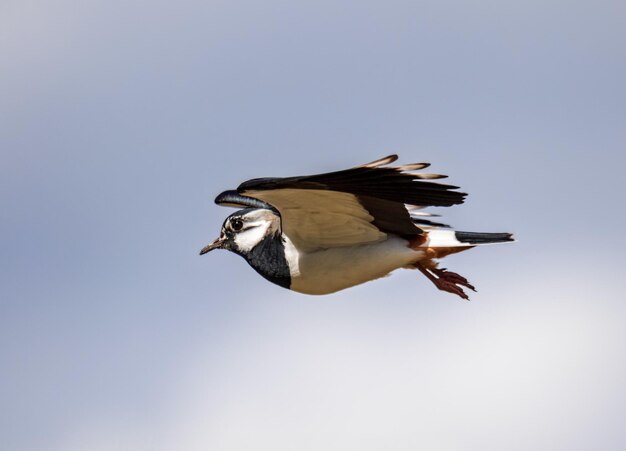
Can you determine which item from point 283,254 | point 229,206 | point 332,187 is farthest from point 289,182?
point 229,206

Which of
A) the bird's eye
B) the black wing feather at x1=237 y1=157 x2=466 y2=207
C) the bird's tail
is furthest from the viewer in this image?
the bird's eye

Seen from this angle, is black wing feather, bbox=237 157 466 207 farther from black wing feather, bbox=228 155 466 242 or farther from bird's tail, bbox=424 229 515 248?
bird's tail, bbox=424 229 515 248

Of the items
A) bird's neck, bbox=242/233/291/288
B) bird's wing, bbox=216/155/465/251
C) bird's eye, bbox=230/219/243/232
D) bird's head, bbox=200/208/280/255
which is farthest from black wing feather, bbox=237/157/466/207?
bird's eye, bbox=230/219/243/232

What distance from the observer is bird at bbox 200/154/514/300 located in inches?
549

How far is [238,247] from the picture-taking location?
16047 mm

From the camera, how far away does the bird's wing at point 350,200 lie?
13.1m

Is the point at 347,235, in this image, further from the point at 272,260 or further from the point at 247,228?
the point at 247,228

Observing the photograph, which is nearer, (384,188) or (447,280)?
(384,188)

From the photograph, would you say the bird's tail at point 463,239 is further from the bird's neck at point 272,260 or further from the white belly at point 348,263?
the bird's neck at point 272,260

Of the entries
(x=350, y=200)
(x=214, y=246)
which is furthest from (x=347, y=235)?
(x=214, y=246)

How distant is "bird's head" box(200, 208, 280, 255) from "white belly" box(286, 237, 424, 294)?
68 cm

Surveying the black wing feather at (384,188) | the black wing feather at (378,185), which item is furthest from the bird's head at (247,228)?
the black wing feather at (378,185)

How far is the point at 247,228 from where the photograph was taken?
52.6 feet

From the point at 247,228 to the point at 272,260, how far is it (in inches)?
31.1
